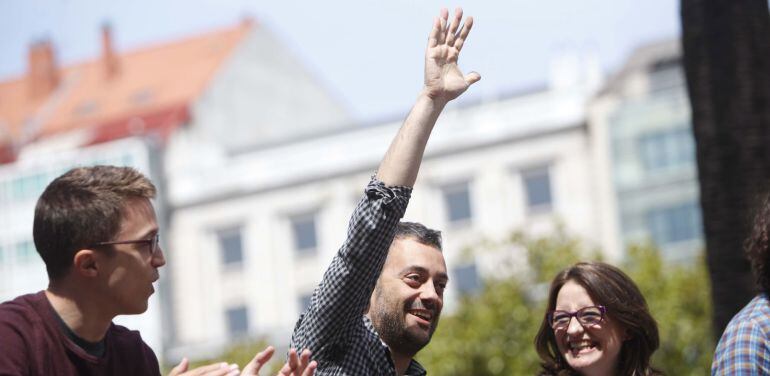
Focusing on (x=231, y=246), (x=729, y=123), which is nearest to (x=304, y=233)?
(x=231, y=246)

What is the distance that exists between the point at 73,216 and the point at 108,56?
61177mm

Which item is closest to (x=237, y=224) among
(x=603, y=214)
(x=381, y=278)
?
(x=603, y=214)

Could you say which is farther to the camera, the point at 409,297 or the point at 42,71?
the point at 42,71

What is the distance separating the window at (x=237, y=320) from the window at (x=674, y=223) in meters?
15.3

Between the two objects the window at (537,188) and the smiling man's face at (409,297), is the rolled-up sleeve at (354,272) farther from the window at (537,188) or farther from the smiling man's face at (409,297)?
the window at (537,188)

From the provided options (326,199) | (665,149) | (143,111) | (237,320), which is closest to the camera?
(665,149)

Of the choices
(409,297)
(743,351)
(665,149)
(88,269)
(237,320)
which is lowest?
(237,320)

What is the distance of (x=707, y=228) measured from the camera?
338 inches

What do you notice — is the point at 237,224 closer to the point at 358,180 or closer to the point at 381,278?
the point at 358,180

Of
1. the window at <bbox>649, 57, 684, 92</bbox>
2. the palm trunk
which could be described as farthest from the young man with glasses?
the window at <bbox>649, 57, 684, 92</bbox>

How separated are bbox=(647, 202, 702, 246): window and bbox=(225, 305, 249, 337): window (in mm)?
15284

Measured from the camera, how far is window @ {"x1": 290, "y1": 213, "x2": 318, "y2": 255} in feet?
170

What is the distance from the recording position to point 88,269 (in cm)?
416

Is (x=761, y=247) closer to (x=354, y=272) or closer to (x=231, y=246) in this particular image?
(x=354, y=272)
